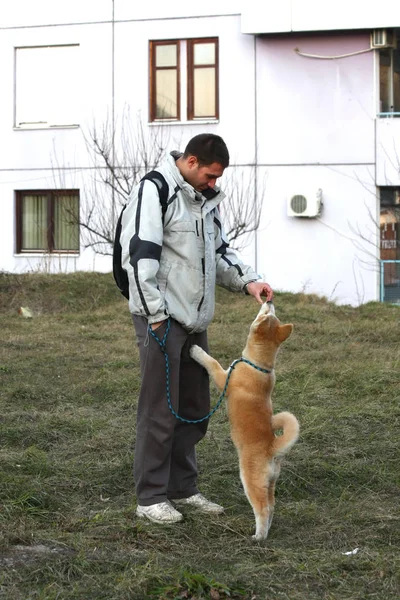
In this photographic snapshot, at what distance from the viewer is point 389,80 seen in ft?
60.2

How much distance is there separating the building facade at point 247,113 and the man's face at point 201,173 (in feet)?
42.5

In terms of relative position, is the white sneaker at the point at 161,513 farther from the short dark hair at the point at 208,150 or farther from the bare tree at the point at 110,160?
the bare tree at the point at 110,160

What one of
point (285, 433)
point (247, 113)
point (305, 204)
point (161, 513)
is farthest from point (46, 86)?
point (285, 433)

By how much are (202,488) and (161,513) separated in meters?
0.81

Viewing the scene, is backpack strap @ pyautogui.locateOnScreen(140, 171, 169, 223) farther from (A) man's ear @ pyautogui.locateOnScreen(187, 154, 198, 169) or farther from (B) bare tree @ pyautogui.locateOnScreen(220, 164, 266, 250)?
(B) bare tree @ pyautogui.locateOnScreen(220, 164, 266, 250)

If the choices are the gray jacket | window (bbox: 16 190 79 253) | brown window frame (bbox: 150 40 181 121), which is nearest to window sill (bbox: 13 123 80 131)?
window (bbox: 16 190 79 253)

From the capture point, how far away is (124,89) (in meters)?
18.9

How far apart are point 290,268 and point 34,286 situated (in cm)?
571

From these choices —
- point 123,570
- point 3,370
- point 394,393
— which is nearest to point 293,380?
point 394,393

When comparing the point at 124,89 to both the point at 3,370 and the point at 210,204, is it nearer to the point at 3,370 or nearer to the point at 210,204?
the point at 3,370

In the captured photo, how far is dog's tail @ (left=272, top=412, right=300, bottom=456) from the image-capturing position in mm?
4398

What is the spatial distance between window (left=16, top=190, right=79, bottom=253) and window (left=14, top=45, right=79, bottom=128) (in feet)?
5.10

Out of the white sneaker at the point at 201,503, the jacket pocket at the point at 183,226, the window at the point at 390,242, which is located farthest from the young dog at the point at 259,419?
the window at the point at 390,242

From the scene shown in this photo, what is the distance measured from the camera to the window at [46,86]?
758 inches
